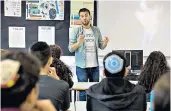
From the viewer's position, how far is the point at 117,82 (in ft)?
6.26

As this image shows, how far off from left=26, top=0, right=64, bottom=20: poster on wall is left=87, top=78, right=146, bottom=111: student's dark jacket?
307 cm

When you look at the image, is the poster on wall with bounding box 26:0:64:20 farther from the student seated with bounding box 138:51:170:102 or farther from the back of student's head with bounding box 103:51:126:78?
the back of student's head with bounding box 103:51:126:78

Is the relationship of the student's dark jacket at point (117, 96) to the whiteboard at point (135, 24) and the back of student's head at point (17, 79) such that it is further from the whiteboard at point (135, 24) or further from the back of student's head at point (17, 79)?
the whiteboard at point (135, 24)

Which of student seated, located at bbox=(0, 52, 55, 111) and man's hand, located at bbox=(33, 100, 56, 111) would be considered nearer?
student seated, located at bbox=(0, 52, 55, 111)

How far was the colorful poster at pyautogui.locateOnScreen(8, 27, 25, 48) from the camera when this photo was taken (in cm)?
484

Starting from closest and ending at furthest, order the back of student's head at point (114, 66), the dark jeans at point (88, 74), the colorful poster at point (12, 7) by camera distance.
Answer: the back of student's head at point (114, 66) < the dark jeans at point (88, 74) < the colorful poster at point (12, 7)

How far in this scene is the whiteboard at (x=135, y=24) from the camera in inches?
192

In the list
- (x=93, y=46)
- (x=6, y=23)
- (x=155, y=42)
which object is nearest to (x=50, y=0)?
(x=6, y=23)

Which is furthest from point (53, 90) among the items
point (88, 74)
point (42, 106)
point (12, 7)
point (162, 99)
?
point (12, 7)

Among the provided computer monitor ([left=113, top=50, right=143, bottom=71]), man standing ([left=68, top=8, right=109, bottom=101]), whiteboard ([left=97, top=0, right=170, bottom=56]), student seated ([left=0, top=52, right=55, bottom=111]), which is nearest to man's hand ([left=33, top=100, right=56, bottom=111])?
student seated ([left=0, top=52, right=55, bottom=111])

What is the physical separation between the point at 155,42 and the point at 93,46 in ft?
4.89

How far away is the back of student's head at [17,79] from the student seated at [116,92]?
39.5 inches

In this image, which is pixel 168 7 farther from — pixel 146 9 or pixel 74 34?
pixel 74 34

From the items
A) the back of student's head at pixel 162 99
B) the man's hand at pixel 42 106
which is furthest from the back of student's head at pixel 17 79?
the back of student's head at pixel 162 99
